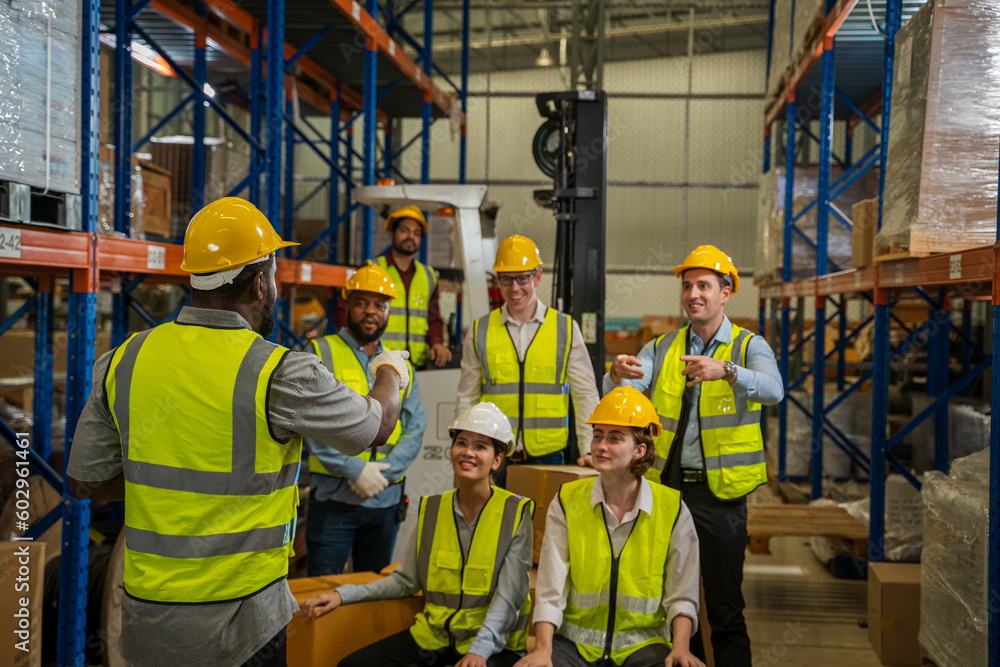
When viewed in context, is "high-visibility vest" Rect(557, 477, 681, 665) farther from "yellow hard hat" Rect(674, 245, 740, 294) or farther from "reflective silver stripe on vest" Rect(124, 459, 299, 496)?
"reflective silver stripe on vest" Rect(124, 459, 299, 496)

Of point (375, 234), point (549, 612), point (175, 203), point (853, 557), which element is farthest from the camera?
point (375, 234)

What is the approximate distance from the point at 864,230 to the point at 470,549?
3832mm

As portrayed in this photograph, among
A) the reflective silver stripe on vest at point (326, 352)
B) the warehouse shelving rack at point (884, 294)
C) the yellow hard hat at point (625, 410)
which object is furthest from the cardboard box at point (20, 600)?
the warehouse shelving rack at point (884, 294)

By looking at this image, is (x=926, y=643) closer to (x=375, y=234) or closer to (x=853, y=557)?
(x=853, y=557)

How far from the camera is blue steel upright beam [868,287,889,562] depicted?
17.9 ft

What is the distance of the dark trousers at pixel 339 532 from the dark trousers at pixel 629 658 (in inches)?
49.7

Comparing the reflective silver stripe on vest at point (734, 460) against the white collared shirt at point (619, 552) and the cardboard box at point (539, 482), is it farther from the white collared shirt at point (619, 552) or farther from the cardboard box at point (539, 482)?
the cardboard box at point (539, 482)

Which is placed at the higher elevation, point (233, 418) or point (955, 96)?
point (955, 96)

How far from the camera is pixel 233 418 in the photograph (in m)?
2.00

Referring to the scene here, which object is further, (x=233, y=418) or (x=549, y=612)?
(x=549, y=612)

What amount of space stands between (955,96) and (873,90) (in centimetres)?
677

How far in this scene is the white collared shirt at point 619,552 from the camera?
321 centimetres

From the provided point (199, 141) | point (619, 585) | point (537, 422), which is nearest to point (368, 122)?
point (199, 141)

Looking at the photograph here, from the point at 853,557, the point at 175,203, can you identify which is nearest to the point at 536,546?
the point at 853,557
